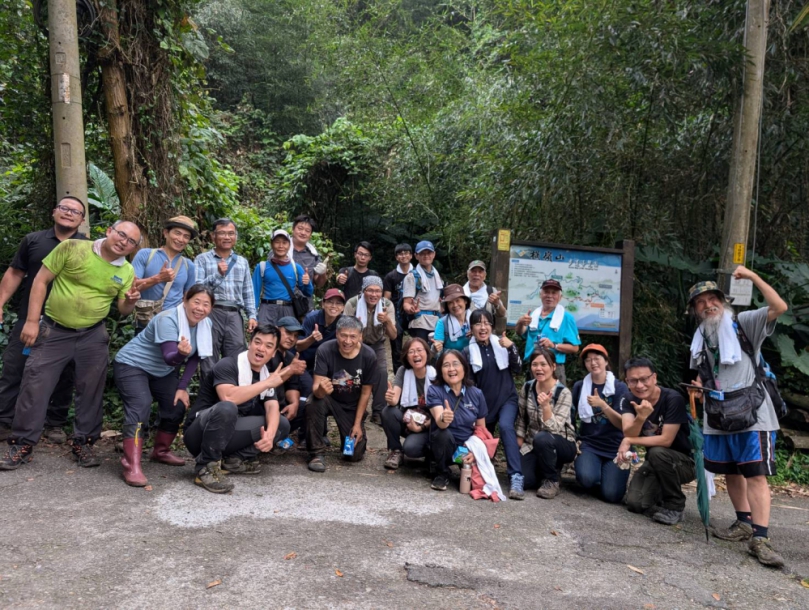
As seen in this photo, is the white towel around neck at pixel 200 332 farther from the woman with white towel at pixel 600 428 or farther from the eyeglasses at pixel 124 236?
the woman with white towel at pixel 600 428

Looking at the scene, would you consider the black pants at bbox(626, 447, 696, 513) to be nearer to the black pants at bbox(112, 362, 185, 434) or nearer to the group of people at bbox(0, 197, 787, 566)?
the group of people at bbox(0, 197, 787, 566)

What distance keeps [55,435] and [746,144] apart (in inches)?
281

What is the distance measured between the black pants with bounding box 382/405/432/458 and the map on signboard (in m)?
2.00

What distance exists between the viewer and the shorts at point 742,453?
4336 mm

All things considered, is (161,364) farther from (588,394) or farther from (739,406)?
(739,406)

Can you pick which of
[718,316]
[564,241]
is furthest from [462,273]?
[718,316]

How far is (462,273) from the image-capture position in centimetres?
1219

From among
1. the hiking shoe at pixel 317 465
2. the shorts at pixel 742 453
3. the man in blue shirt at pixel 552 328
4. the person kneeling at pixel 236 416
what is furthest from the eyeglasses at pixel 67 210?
the shorts at pixel 742 453

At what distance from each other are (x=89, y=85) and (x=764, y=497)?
7.15 metres

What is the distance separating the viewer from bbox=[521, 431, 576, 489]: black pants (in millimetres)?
5270

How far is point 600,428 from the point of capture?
5.44 meters

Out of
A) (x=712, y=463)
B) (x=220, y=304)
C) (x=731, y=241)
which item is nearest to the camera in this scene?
(x=712, y=463)

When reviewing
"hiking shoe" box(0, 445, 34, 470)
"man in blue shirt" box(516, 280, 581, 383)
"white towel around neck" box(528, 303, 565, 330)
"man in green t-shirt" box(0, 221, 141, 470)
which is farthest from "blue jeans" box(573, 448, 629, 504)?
"hiking shoe" box(0, 445, 34, 470)

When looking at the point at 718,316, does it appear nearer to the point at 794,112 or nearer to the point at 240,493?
the point at 240,493
